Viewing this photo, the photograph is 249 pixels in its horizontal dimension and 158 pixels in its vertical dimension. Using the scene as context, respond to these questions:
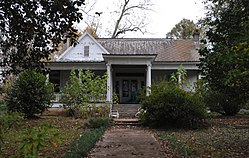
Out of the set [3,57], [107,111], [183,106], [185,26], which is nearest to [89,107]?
[107,111]

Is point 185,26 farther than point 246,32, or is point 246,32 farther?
point 185,26

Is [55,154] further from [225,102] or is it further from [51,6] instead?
[225,102]

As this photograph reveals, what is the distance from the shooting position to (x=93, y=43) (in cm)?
2838

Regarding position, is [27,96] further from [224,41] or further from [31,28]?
[31,28]

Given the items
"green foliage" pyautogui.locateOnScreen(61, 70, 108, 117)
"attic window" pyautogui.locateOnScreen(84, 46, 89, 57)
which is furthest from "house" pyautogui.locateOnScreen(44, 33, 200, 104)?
"green foliage" pyautogui.locateOnScreen(61, 70, 108, 117)

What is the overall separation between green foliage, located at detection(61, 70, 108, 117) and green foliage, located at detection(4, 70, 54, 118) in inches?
62.3

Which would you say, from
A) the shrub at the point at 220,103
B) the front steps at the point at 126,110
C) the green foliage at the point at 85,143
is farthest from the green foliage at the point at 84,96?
the shrub at the point at 220,103

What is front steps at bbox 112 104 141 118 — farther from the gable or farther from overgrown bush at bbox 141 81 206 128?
overgrown bush at bbox 141 81 206 128

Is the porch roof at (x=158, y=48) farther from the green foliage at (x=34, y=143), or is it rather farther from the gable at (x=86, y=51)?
the green foliage at (x=34, y=143)

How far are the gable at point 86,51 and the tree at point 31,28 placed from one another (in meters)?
21.5

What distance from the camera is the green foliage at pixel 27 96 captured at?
19266 millimetres

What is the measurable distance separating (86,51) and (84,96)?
8.60 metres

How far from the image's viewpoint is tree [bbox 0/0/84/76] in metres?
5.55

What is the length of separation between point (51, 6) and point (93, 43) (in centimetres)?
2299
